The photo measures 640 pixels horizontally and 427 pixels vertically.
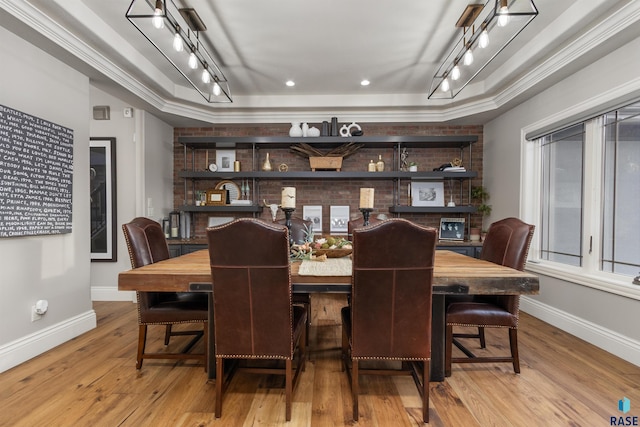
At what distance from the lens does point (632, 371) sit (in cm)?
202

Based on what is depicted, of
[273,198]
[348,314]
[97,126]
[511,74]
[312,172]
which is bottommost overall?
[348,314]

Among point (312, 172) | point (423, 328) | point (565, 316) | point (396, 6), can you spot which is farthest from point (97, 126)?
point (565, 316)

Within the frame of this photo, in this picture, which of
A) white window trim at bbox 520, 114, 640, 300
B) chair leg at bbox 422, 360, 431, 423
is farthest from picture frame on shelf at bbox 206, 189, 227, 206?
white window trim at bbox 520, 114, 640, 300

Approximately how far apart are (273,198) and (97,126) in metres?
2.33

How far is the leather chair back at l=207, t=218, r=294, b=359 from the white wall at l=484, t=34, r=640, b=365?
2.49 metres

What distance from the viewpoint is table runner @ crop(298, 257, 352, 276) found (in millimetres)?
1602

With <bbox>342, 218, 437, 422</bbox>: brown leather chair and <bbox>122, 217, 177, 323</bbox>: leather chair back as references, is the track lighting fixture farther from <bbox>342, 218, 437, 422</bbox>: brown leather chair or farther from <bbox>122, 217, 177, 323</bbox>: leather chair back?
<bbox>122, 217, 177, 323</bbox>: leather chair back

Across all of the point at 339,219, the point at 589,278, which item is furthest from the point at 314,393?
the point at 339,219

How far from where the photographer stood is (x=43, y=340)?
231 centimetres

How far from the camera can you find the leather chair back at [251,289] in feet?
4.57

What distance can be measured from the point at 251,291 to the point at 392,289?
69cm

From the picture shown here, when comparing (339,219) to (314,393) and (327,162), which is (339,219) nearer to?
(327,162)

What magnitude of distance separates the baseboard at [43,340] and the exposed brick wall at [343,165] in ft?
5.80

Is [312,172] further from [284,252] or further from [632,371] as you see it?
[632,371]
